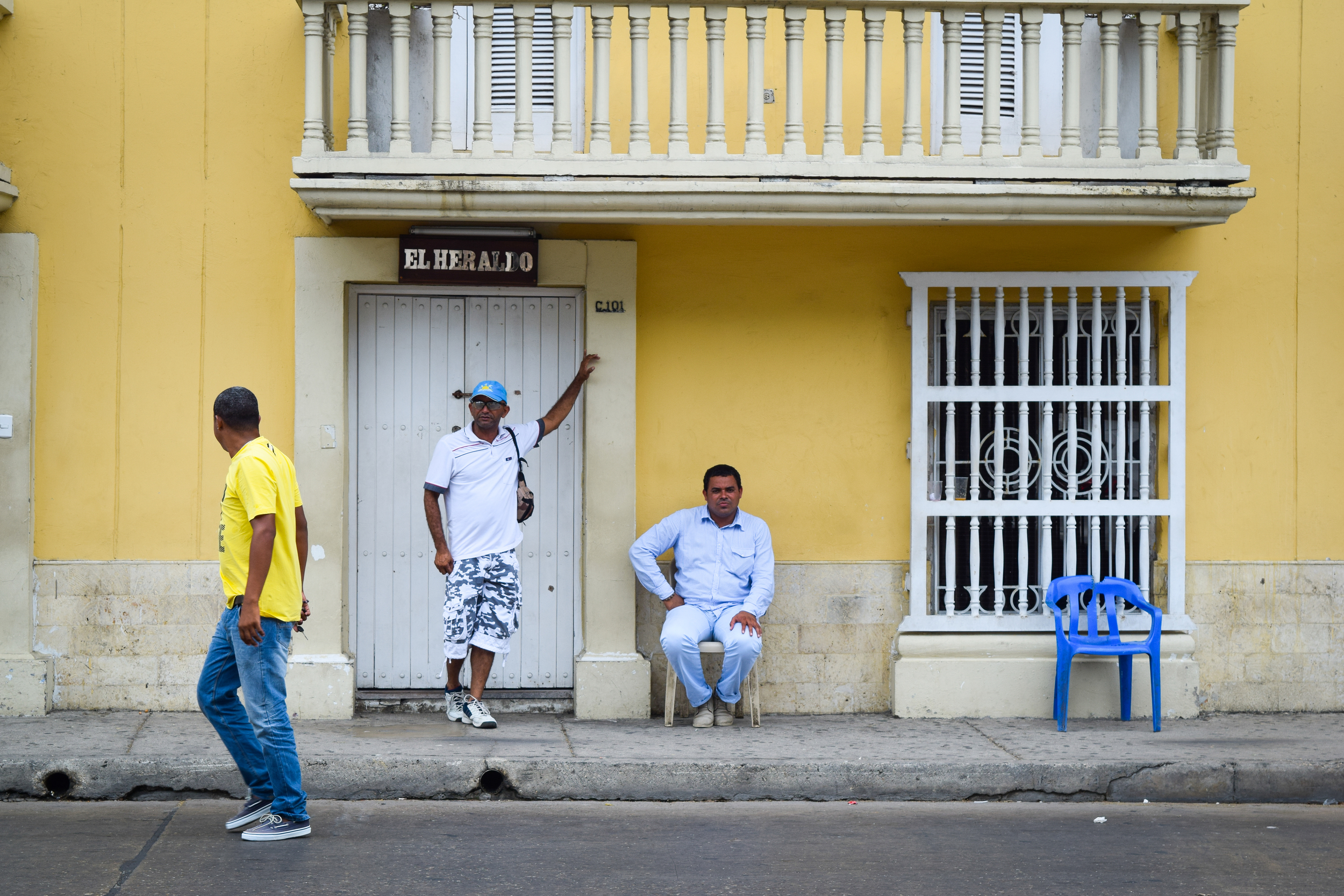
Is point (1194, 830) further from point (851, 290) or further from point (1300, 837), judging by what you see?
point (851, 290)

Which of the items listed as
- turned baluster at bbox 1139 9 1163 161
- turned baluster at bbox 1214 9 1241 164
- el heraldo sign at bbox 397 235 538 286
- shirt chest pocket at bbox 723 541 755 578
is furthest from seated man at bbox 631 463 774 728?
turned baluster at bbox 1214 9 1241 164

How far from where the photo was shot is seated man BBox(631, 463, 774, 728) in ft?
23.5

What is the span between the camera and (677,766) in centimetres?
→ 630

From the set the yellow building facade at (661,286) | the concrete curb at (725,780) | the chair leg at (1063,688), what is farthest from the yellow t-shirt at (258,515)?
the chair leg at (1063,688)

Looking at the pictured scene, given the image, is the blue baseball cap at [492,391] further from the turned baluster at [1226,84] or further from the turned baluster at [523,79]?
the turned baluster at [1226,84]

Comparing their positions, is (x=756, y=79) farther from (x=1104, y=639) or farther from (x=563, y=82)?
(x=1104, y=639)

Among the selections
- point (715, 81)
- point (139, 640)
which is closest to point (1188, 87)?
point (715, 81)

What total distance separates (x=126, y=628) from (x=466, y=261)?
2.88 meters

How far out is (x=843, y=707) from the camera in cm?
771

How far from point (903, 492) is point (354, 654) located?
11.2 feet

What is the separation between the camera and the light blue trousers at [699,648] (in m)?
7.05

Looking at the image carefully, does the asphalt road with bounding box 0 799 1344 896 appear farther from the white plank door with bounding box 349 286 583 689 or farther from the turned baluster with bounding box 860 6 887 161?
the turned baluster with bounding box 860 6 887 161

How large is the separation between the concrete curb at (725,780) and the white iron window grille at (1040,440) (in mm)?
1376

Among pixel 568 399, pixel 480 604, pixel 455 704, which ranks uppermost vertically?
pixel 568 399
